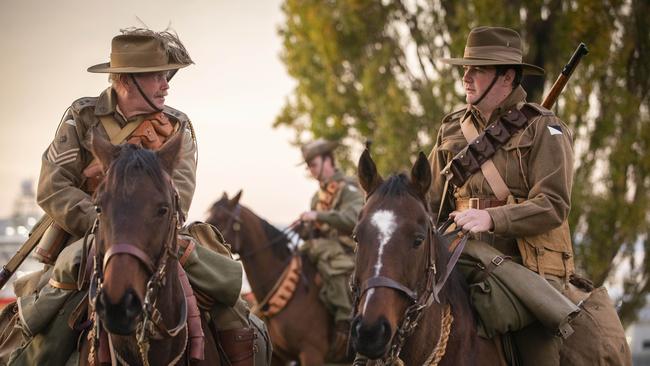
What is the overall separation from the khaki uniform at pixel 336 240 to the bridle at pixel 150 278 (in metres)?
6.39

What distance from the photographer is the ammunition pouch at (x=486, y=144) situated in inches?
247

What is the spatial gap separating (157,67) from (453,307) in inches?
85.6

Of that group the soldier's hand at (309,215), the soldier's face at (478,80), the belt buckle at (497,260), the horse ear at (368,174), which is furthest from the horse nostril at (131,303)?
the soldier's hand at (309,215)

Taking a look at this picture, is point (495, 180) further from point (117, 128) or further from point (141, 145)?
point (117, 128)

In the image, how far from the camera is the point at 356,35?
17.4m

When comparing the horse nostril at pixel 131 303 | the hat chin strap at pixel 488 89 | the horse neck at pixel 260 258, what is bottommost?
the horse neck at pixel 260 258

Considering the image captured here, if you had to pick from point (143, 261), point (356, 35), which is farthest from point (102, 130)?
point (356, 35)

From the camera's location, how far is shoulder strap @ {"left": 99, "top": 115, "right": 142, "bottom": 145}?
19.6ft

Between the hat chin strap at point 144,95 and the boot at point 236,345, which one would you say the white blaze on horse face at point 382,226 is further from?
the hat chin strap at point 144,95

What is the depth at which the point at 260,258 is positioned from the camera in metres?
12.1

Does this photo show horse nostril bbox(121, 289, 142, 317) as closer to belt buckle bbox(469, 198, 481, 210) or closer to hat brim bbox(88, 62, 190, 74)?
hat brim bbox(88, 62, 190, 74)

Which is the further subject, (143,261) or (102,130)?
(102,130)

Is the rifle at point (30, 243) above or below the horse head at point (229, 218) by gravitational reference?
above

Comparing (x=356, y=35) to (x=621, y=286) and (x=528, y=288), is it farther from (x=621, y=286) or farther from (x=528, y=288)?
(x=528, y=288)
